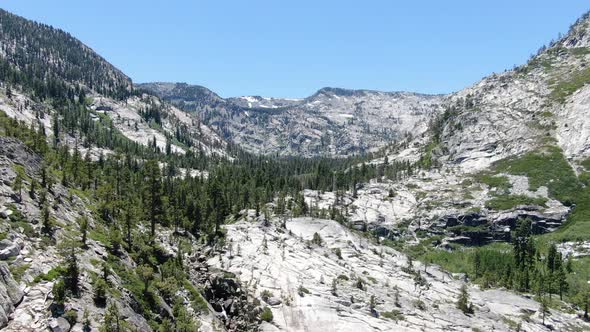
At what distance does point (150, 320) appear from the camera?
5503cm

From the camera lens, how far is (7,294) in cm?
4112

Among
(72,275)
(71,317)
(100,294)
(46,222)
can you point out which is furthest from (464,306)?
(46,222)

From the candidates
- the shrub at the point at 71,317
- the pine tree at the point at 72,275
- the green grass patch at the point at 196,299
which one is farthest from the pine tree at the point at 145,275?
the shrub at the point at 71,317

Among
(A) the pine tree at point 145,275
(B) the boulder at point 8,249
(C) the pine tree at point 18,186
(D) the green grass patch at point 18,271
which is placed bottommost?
(A) the pine tree at point 145,275

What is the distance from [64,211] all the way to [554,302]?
124427 mm

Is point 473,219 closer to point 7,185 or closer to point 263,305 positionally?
point 263,305

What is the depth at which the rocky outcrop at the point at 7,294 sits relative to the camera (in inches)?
1540

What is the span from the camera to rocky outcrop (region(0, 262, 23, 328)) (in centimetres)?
3912

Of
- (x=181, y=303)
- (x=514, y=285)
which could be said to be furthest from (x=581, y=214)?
(x=181, y=303)

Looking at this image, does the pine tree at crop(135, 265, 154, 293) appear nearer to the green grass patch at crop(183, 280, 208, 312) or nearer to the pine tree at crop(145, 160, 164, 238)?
the green grass patch at crop(183, 280, 208, 312)

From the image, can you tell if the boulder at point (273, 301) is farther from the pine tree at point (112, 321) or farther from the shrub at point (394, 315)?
the pine tree at point (112, 321)

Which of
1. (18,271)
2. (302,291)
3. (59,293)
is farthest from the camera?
(302,291)

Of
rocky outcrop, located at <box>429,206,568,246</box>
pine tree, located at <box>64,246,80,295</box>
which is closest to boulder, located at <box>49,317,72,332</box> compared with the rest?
pine tree, located at <box>64,246,80,295</box>

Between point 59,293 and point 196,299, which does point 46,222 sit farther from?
point 196,299
